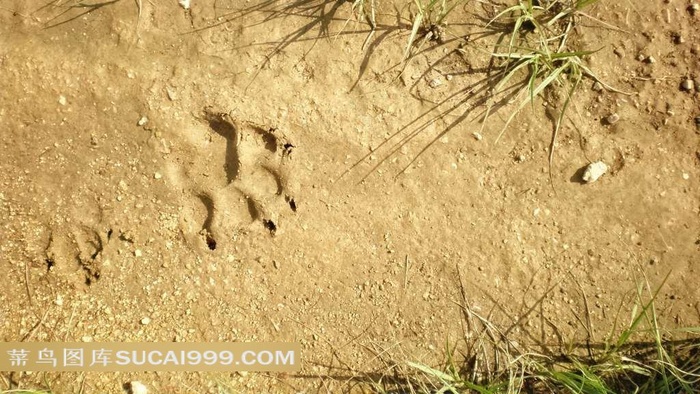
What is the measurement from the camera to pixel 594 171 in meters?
1.75

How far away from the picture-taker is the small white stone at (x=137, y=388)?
5.64 ft

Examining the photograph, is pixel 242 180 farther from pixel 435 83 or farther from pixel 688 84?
pixel 688 84

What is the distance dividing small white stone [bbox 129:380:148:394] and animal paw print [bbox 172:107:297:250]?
52 cm

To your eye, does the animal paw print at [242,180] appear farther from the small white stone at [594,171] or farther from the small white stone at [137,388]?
the small white stone at [594,171]

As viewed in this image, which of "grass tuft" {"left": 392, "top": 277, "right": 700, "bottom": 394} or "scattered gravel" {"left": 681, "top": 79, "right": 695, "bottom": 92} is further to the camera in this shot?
"scattered gravel" {"left": 681, "top": 79, "right": 695, "bottom": 92}

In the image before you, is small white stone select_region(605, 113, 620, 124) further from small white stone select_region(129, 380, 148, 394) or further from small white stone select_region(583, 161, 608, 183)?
small white stone select_region(129, 380, 148, 394)

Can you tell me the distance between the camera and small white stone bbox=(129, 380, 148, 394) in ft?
5.64

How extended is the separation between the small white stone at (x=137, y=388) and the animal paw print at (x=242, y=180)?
520mm

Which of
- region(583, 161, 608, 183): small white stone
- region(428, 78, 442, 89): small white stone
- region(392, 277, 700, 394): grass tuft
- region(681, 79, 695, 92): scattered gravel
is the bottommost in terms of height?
region(392, 277, 700, 394): grass tuft

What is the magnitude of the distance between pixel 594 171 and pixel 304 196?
3.32 feet

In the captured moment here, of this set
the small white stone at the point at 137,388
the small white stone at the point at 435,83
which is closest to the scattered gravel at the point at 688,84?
the small white stone at the point at 435,83

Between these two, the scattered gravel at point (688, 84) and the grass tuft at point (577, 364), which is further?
the scattered gravel at point (688, 84)

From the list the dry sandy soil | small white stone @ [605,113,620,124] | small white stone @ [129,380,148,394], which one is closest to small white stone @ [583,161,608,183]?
the dry sandy soil

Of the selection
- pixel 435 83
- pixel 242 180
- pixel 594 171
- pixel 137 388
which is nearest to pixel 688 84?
pixel 594 171
